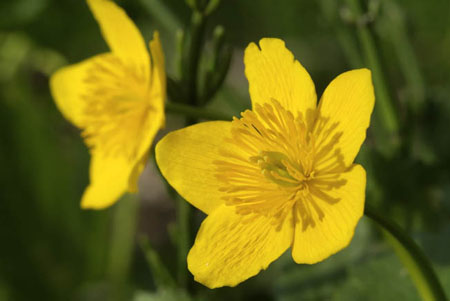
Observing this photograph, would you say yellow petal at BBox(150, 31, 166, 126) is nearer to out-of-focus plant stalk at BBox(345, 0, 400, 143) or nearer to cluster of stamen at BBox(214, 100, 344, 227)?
cluster of stamen at BBox(214, 100, 344, 227)

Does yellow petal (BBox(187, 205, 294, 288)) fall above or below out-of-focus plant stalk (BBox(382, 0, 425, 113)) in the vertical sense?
above

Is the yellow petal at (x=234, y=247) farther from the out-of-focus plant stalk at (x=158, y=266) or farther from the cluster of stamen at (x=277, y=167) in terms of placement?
the out-of-focus plant stalk at (x=158, y=266)

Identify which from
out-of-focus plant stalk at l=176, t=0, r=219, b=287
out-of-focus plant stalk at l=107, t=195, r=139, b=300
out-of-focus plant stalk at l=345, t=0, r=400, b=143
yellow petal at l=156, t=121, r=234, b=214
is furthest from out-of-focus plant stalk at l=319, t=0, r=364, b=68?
out-of-focus plant stalk at l=107, t=195, r=139, b=300

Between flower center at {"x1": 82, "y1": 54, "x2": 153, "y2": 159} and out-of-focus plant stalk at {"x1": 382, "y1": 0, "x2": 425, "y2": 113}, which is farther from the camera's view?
out-of-focus plant stalk at {"x1": 382, "y1": 0, "x2": 425, "y2": 113}

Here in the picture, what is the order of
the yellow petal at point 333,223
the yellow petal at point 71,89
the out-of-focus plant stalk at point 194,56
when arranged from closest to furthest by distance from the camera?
1. the yellow petal at point 333,223
2. the out-of-focus plant stalk at point 194,56
3. the yellow petal at point 71,89

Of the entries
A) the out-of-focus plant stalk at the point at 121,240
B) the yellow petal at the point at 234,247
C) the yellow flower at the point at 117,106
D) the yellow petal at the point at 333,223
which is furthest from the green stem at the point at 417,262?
the out-of-focus plant stalk at the point at 121,240

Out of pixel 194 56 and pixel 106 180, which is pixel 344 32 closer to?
pixel 194 56

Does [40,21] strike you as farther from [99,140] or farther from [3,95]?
[99,140]
